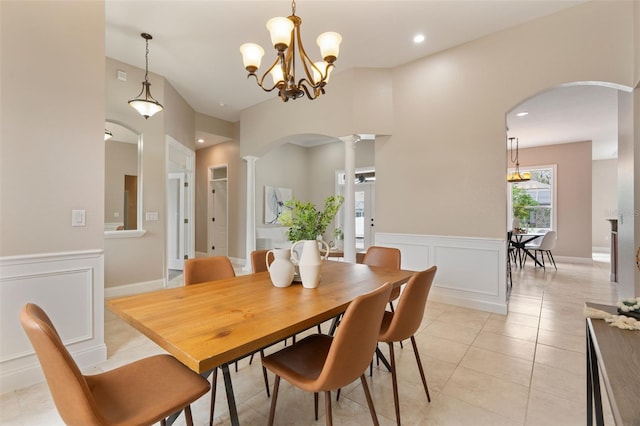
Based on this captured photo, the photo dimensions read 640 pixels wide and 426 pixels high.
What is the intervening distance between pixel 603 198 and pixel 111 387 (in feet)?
39.1

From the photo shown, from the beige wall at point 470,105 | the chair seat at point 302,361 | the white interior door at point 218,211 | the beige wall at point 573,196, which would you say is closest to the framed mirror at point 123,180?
the white interior door at point 218,211

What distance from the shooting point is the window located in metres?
7.46

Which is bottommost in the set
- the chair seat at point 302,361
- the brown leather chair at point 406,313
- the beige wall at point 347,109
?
the chair seat at point 302,361

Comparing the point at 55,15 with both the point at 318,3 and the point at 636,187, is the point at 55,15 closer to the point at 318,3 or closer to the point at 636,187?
the point at 318,3

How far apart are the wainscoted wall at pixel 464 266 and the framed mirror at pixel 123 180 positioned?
3.91 m

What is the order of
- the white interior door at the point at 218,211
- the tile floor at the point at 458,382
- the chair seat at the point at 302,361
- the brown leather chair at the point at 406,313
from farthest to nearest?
the white interior door at the point at 218,211 → the tile floor at the point at 458,382 → the brown leather chair at the point at 406,313 → the chair seat at the point at 302,361

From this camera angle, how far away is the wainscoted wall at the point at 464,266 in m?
3.45

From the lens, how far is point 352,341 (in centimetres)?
119

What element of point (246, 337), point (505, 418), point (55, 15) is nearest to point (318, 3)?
point (55, 15)

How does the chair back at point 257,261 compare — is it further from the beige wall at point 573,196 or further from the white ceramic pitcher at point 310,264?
the beige wall at point 573,196

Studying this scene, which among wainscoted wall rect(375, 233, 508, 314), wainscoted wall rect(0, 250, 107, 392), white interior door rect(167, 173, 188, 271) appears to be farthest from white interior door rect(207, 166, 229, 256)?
wainscoted wall rect(0, 250, 107, 392)

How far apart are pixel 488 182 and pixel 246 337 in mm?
3424

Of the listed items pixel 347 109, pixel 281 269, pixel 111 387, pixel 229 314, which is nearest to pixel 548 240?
pixel 347 109

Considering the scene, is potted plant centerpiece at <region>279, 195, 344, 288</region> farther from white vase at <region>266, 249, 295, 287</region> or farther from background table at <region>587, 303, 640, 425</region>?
background table at <region>587, 303, 640, 425</region>
